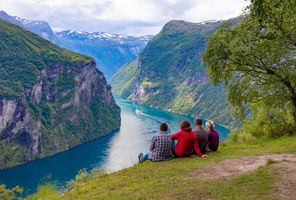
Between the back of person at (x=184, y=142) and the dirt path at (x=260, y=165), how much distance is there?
2404 mm

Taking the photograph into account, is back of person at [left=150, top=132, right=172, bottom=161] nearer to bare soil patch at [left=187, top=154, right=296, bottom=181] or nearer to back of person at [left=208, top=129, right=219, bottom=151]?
bare soil patch at [left=187, top=154, right=296, bottom=181]

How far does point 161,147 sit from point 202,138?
286 centimetres

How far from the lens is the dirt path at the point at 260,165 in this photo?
16.3 meters

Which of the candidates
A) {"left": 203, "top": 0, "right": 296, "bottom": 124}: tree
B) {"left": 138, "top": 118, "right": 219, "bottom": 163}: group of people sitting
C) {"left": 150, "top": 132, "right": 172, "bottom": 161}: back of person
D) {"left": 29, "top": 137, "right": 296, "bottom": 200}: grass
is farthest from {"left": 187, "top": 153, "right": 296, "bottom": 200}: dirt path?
{"left": 203, "top": 0, "right": 296, "bottom": 124}: tree

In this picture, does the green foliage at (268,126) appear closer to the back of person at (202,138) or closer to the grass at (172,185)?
the back of person at (202,138)

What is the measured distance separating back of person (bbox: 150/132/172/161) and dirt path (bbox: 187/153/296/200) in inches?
125

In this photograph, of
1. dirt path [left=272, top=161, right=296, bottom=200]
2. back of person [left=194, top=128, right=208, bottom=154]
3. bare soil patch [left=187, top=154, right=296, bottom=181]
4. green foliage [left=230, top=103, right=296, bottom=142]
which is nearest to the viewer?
dirt path [left=272, top=161, right=296, bottom=200]

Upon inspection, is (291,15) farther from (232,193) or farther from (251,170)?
(232,193)

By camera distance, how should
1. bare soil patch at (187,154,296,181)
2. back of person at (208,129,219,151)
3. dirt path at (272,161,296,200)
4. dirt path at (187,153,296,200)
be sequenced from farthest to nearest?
back of person at (208,129,219,151) → bare soil patch at (187,154,296,181) → dirt path at (187,153,296,200) → dirt path at (272,161,296,200)

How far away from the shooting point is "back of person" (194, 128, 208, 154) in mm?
24609

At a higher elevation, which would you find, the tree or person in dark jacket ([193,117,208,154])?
the tree

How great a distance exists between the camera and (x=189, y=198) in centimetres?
1593

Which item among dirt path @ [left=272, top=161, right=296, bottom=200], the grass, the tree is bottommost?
the grass

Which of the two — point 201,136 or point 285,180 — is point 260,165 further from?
point 201,136
